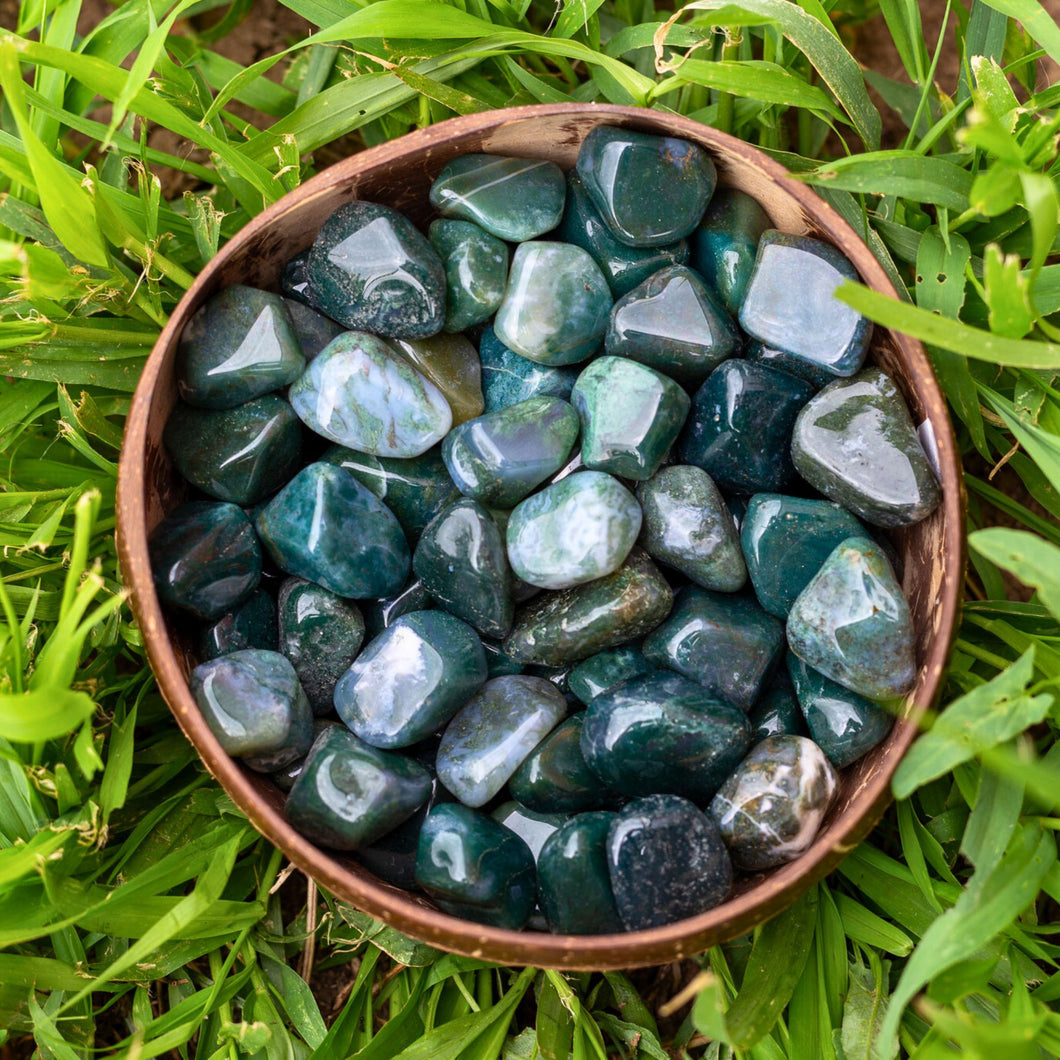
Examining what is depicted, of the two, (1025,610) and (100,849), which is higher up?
(1025,610)

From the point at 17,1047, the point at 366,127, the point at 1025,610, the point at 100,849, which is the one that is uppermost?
the point at 366,127

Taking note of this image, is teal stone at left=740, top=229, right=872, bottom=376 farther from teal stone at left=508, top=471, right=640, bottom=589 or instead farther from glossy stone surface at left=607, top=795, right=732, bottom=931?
glossy stone surface at left=607, top=795, right=732, bottom=931

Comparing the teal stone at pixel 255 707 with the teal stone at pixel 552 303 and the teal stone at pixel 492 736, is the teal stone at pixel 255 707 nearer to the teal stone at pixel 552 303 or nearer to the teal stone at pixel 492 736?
the teal stone at pixel 492 736

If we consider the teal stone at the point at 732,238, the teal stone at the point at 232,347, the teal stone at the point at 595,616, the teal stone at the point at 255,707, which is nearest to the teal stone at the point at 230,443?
the teal stone at the point at 232,347

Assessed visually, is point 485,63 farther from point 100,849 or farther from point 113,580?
point 100,849

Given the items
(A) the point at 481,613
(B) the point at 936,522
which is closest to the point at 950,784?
(B) the point at 936,522
